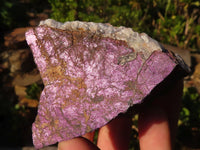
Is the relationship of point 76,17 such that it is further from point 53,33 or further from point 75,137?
point 75,137

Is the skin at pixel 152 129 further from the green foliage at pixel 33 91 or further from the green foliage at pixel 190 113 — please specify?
the green foliage at pixel 33 91

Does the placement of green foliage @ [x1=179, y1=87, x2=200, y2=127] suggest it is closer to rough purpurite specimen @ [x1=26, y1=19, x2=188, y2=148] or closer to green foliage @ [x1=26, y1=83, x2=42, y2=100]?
rough purpurite specimen @ [x1=26, y1=19, x2=188, y2=148]

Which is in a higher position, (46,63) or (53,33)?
(53,33)

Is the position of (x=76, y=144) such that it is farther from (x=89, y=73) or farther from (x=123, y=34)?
(x=123, y=34)

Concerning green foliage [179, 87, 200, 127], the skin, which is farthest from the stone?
green foliage [179, 87, 200, 127]

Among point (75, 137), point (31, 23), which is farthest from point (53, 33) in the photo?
point (31, 23)
